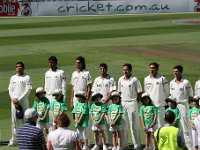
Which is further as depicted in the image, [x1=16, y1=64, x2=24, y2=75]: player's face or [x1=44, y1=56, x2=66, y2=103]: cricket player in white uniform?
[x1=44, y1=56, x2=66, y2=103]: cricket player in white uniform

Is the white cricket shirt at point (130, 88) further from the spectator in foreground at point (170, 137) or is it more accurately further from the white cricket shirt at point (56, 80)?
the spectator in foreground at point (170, 137)

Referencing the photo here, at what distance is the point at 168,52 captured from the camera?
29969 millimetres

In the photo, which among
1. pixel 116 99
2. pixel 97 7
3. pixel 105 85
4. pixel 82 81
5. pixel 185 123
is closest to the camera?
pixel 116 99

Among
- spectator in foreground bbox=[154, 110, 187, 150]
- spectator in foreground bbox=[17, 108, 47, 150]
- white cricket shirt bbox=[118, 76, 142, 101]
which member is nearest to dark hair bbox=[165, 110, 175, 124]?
spectator in foreground bbox=[154, 110, 187, 150]

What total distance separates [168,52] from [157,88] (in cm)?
1433

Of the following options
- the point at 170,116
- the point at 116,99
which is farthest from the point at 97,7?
the point at 170,116

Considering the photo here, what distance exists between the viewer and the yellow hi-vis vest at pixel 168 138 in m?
11.5

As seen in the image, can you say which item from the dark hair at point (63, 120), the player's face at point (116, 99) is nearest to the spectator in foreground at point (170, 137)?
the dark hair at point (63, 120)

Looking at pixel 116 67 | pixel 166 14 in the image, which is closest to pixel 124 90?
pixel 116 67

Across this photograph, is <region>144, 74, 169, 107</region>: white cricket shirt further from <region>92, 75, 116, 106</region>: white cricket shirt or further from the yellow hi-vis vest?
→ the yellow hi-vis vest

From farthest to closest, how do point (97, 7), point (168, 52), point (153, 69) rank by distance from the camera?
1. point (97, 7)
2. point (168, 52)
3. point (153, 69)

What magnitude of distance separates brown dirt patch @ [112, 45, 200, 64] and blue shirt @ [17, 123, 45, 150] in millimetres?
17161

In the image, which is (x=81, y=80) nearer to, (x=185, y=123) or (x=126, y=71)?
(x=126, y=71)

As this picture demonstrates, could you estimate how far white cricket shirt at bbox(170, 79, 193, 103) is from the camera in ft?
51.3
